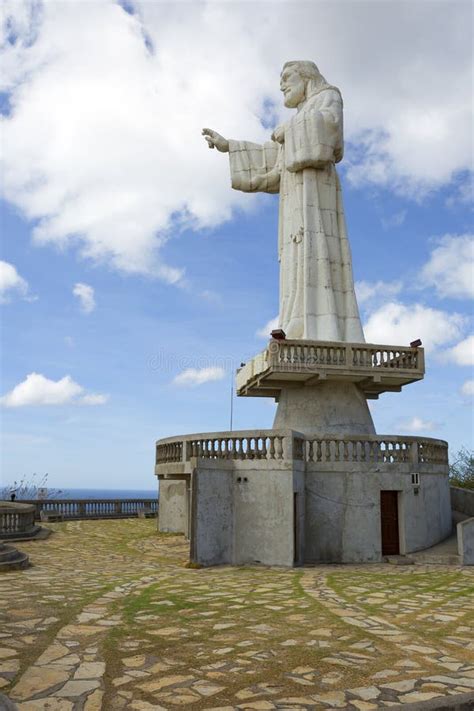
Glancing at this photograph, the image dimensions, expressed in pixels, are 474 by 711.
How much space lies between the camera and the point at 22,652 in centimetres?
814

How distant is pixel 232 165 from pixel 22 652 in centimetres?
2009

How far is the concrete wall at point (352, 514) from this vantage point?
59.0 feet

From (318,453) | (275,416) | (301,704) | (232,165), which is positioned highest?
(232,165)

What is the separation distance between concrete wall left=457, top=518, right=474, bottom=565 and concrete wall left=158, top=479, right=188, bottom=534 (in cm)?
1063

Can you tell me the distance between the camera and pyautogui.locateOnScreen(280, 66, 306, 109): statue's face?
930 inches

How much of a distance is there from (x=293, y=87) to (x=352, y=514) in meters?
15.5

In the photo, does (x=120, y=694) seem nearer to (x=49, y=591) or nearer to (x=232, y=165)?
(x=49, y=591)

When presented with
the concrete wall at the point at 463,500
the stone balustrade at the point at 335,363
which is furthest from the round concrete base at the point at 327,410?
the concrete wall at the point at 463,500

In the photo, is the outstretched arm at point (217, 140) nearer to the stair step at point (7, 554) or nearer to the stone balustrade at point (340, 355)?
the stone balustrade at point (340, 355)

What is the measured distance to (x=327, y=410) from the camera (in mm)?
21250

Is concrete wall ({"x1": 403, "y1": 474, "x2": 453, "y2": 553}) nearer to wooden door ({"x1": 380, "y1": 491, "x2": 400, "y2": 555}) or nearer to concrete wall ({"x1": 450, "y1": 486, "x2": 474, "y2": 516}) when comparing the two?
wooden door ({"x1": 380, "y1": 491, "x2": 400, "y2": 555})

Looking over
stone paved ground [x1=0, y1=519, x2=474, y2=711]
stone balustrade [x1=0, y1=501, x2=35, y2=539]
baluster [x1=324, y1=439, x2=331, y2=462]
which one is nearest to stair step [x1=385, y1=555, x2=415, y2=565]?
stone paved ground [x1=0, y1=519, x2=474, y2=711]

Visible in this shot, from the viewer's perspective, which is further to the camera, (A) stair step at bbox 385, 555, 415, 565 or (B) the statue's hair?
(B) the statue's hair

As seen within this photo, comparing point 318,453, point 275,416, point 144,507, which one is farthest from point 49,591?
point 144,507
